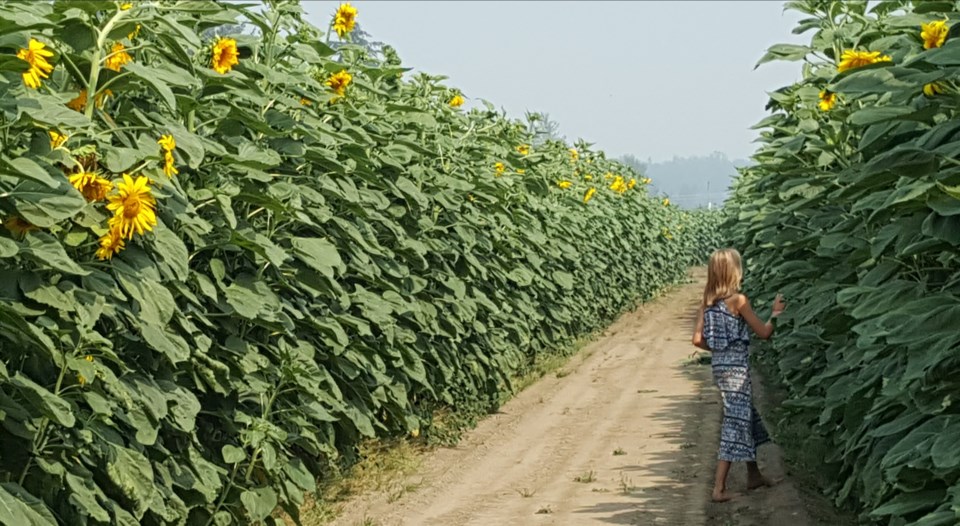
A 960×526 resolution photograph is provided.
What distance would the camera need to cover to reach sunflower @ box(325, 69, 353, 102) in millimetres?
7086

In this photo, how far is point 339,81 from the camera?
23.3 ft

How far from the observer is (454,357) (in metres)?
9.26

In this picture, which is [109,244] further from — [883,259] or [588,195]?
[588,195]

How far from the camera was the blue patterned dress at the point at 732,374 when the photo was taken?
296 inches

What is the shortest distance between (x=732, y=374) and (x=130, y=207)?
443 cm

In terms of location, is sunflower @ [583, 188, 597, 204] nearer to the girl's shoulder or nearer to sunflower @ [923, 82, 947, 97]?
the girl's shoulder

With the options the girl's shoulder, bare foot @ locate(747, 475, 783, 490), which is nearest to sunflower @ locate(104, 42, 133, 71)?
the girl's shoulder

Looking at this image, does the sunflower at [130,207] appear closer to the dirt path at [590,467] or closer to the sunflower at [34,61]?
the sunflower at [34,61]

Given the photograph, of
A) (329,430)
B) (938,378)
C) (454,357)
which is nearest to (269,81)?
(329,430)

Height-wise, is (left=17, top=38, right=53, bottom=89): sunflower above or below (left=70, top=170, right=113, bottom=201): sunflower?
above

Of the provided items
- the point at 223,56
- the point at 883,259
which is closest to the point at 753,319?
the point at 883,259

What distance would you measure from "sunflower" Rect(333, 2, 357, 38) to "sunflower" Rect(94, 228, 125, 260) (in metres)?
3.57

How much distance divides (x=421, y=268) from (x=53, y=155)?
4.86 m

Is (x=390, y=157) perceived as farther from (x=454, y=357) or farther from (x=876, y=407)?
(x=876, y=407)
